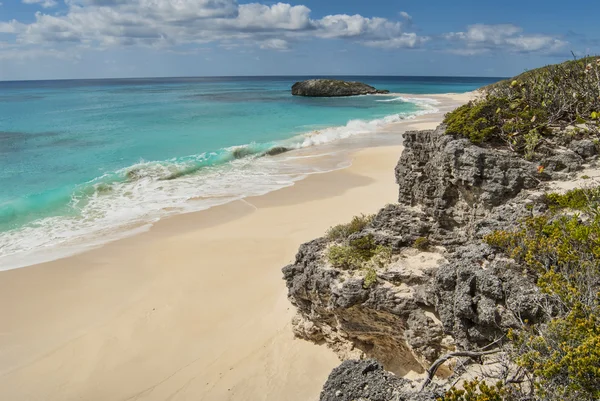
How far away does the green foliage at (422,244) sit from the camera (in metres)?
8.29

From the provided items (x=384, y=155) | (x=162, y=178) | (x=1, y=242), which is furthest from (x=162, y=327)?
(x=384, y=155)

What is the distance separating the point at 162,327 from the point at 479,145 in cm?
890

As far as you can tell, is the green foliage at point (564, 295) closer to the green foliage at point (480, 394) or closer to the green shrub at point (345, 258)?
the green foliage at point (480, 394)

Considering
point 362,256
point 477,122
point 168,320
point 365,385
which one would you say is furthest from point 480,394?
point 168,320

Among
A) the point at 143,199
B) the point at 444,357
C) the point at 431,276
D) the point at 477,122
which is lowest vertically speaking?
the point at 143,199

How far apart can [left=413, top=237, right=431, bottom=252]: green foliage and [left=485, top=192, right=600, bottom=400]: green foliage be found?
1.84 meters

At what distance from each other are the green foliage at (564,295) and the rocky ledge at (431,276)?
0.26 m

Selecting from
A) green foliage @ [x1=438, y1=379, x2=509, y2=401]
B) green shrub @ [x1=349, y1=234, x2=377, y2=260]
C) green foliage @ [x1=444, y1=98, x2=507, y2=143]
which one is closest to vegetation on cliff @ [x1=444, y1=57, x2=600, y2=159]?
green foliage @ [x1=444, y1=98, x2=507, y2=143]

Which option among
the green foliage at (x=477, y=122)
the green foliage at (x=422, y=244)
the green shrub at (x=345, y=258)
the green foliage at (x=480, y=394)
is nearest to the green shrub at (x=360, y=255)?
the green shrub at (x=345, y=258)

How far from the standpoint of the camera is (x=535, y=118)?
9.55 metres

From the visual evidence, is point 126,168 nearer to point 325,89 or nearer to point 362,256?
point 362,256

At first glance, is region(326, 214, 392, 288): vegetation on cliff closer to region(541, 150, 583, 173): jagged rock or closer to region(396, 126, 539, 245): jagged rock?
region(396, 126, 539, 245): jagged rock

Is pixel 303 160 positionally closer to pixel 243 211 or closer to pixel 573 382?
pixel 243 211

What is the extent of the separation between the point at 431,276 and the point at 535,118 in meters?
5.13
